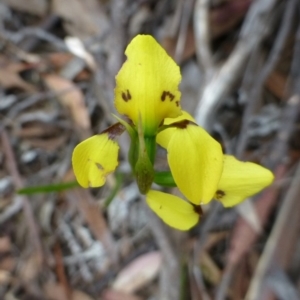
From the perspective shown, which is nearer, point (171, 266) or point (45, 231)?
point (171, 266)

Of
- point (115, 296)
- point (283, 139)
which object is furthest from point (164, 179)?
point (115, 296)

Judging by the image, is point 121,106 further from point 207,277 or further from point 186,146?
point 207,277

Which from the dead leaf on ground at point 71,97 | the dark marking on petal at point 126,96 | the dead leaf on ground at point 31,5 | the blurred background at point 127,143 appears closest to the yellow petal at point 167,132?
the dark marking on petal at point 126,96

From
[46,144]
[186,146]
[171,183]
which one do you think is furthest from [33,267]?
[186,146]

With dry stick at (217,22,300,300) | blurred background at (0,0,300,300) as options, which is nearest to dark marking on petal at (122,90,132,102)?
blurred background at (0,0,300,300)

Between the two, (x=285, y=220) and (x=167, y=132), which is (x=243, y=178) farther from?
(x=285, y=220)
